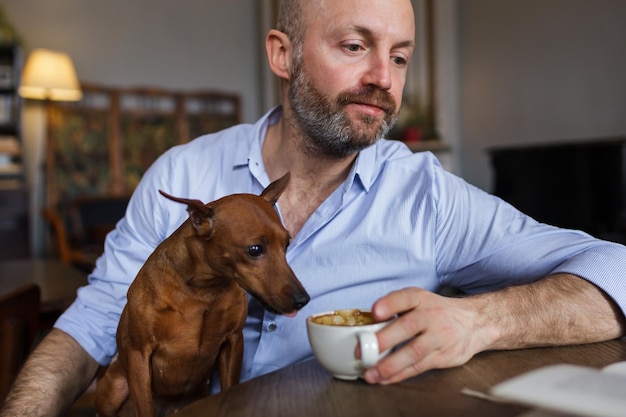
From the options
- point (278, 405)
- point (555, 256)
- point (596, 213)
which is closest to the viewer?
point (278, 405)

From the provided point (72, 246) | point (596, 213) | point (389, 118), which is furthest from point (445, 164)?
point (389, 118)

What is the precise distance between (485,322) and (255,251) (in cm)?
37

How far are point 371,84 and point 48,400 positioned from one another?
0.84 meters

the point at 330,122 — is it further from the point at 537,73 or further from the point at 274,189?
the point at 537,73

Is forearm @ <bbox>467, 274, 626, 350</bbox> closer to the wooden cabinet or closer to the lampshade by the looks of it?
the lampshade

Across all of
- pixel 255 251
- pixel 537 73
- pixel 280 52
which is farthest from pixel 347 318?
pixel 537 73

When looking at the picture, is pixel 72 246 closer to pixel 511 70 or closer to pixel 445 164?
pixel 445 164

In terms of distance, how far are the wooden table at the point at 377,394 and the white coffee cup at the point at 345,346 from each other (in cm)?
3

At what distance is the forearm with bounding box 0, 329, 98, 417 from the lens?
1.15 m

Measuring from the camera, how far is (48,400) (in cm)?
118

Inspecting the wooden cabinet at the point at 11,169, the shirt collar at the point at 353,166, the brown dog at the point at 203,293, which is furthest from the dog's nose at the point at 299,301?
the wooden cabinet at the point at 11,169

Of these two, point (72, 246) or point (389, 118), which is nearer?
point (389, 118)

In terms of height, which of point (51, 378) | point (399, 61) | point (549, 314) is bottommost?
point (51, 378)

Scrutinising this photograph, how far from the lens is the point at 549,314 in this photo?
1054 millimetres
